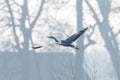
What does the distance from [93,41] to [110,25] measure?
0.55 metres

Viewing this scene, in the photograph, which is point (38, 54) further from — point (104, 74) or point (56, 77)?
point (104, 74)

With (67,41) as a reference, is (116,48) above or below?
below

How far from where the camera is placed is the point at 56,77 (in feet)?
24.8

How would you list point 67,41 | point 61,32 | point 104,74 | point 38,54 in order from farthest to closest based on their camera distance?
1. point 38,54
2. point 61,32
3. point 104,74
4. point 67,41

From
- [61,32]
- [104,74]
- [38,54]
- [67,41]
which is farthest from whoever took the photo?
[38,54]

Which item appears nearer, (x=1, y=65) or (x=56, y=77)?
(x=56, y=77)

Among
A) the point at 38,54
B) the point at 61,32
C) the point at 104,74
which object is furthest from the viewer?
the point at 38,54

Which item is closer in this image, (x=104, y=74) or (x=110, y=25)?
(x=104, y=74)

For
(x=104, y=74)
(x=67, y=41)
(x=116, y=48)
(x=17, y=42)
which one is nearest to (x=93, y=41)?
(x=116, y=48)

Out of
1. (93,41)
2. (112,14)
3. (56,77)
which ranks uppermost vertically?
(112,14)

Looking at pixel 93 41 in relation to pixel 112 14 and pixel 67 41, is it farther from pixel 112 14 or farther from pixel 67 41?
pixel 67 41

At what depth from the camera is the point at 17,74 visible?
8094 mm

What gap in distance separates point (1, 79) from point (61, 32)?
158cm

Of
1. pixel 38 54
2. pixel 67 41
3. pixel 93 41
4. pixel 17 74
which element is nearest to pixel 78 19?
pixel 93 41
